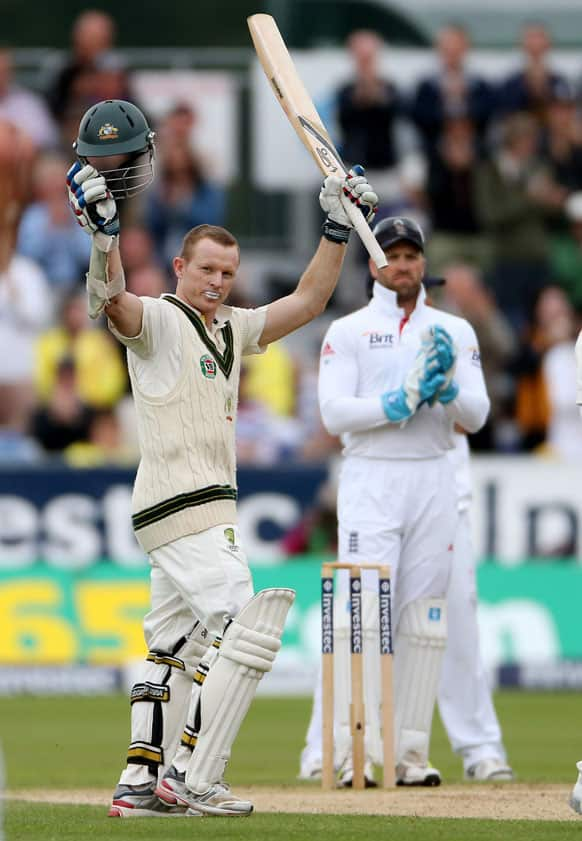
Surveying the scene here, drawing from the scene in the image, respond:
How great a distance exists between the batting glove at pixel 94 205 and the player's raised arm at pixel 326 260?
3.11ft

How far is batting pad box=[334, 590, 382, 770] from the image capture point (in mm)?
7734

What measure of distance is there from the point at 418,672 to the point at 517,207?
8.55 metres

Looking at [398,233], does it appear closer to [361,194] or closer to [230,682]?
[361,194]

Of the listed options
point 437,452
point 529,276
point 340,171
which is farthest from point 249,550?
point 340,171

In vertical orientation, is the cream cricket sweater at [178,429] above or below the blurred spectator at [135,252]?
below

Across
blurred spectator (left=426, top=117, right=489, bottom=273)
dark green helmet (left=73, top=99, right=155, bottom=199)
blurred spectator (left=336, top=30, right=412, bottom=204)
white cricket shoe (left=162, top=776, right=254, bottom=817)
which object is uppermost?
blurred spectator (left=336, top=30, right=412, bottom=204)

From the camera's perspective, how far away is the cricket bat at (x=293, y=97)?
7047 mm

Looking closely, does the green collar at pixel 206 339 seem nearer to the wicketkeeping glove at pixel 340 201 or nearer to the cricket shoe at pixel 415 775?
the wicketkeeping glove at pixel 340 201

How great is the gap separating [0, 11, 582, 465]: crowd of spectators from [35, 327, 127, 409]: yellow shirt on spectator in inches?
0.5

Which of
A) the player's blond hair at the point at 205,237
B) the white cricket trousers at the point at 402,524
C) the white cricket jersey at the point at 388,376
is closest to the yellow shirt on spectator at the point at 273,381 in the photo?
the white cricket jersey at the point at 388,376

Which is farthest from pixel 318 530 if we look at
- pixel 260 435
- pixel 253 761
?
pixel 253 761

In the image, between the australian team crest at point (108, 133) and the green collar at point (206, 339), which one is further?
the green collar at point (206, 339)

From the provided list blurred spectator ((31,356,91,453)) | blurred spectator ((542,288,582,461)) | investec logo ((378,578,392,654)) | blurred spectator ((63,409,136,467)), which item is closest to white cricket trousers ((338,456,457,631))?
investec logo ((378,578,392,654))

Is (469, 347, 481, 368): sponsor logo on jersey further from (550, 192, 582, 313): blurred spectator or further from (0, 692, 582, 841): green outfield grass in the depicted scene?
(550, 192, 582, 313): blurred spectator
